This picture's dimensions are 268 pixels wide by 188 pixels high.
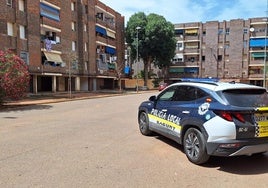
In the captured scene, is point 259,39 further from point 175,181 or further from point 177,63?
point 175,181

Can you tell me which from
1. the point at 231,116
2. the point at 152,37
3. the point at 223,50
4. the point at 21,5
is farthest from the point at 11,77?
the point at 223,50

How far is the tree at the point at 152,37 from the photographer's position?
58.4 meters

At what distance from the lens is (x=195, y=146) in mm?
6539

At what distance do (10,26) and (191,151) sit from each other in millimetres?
29916

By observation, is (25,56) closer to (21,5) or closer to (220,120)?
(21,5)

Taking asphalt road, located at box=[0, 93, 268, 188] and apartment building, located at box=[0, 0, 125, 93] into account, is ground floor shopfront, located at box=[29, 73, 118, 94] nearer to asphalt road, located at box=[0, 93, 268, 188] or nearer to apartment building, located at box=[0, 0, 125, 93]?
apartment building, located at box=[0, 0, 125, 93]

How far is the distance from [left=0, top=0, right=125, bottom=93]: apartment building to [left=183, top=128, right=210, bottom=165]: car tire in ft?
91.6

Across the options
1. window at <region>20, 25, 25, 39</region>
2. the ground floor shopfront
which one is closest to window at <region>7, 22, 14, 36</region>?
window at <region>20, 25, 25, 39</region>

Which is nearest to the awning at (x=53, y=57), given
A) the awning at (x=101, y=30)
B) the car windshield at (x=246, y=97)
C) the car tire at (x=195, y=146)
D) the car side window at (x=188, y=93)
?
the awning at (x=101, y=30)

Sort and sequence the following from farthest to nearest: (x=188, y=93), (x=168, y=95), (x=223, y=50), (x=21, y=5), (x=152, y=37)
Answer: (x=223, y=50) < (x=152, y=37) < (x=21, y=5) < (x=168, y=95) < (x=188, y=93)

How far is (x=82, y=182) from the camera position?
5227mm

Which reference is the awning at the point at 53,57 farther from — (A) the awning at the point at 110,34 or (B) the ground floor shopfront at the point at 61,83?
(A) the awning at the point at 110,34

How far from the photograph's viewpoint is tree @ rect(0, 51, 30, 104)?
61.1 feet

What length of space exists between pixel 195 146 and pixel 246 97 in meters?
1.43
